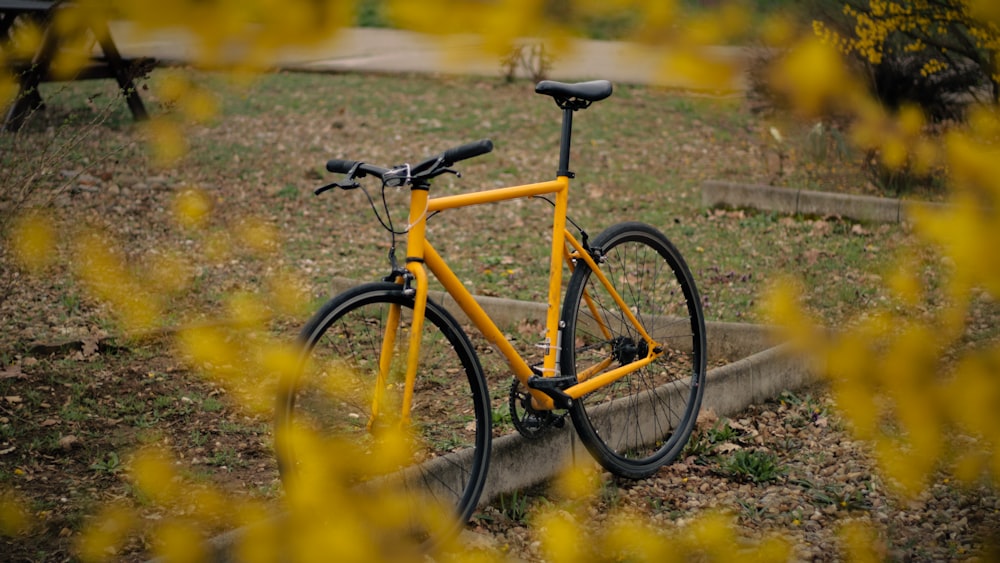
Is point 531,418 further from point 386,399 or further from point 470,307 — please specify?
point 386,399

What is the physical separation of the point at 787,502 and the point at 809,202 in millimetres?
3715

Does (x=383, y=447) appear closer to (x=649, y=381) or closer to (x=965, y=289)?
(x=649, y=381)

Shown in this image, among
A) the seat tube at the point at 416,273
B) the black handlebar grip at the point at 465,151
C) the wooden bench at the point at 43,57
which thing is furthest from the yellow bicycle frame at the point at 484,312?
the wooden bench at the point at 43,57

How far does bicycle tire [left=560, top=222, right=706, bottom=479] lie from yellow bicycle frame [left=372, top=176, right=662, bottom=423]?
35mm

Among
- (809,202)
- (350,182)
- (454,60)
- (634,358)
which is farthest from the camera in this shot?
(454,60)

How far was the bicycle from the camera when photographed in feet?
9.36

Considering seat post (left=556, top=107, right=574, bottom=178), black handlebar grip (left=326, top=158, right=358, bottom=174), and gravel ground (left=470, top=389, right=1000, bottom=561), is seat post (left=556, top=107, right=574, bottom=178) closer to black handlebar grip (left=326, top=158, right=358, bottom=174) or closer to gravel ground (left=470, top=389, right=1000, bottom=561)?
black handlebar grip (left=326, top=158, right=358, bottom=174)

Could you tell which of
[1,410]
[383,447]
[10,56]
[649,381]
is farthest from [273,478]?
[10,56]

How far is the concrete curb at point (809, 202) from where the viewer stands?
21.3 feet

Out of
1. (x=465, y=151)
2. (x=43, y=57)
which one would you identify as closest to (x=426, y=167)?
(x=465, y=151)

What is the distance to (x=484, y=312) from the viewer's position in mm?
3439

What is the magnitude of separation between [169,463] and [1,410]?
766mm

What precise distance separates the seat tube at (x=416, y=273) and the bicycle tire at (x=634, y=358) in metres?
0.65

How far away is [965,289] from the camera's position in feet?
17.5
